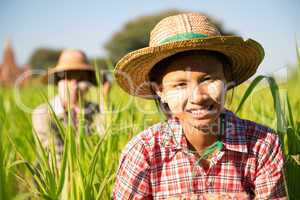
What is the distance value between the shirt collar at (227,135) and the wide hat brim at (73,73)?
1.27 m

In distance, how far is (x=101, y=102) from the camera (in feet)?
5.15

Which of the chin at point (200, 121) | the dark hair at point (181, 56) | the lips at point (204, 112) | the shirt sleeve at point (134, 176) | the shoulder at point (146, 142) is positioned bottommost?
the shirt sleeve at point (134, 176)

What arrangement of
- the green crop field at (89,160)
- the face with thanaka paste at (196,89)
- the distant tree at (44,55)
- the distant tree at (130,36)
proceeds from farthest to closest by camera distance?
the distant tree at (44,55) < the distant tree at (130,36) < the face with thanaka paste at (196,89) < the green crop field at (89,160)

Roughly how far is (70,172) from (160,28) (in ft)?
1.54

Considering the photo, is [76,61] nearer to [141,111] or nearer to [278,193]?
[141,111]

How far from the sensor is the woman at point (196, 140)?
3.55 feet

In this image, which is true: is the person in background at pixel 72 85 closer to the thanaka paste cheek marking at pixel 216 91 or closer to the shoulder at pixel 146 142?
the shoulder at pixel 146 142

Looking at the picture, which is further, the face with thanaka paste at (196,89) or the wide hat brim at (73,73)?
the wide hat brim at (73,73)

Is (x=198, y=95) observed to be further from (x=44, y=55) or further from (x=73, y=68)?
(x=44, y=55)

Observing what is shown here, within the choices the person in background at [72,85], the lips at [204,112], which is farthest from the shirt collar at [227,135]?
the person in background at [72,85]

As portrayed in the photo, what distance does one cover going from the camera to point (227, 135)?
1.17 m

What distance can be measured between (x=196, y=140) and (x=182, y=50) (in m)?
0.25

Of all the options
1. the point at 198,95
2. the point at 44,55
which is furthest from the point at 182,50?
the point at 44,55

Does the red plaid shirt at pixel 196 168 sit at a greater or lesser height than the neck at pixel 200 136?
lesser
